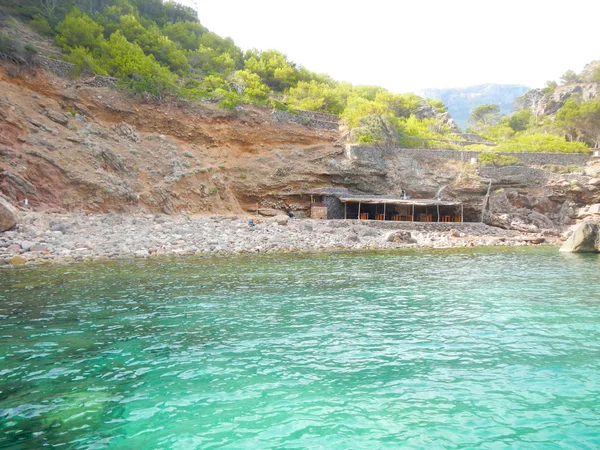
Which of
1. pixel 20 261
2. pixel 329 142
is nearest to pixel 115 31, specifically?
pixel 329 142

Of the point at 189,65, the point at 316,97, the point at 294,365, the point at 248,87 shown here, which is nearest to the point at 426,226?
the point at 316,97

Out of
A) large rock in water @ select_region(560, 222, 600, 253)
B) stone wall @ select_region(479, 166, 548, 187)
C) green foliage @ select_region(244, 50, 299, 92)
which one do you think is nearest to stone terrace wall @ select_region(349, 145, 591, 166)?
stone wall @ select_region(479, 166, 548, 187)

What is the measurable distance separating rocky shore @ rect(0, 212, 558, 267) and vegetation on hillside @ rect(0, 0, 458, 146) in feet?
40.7

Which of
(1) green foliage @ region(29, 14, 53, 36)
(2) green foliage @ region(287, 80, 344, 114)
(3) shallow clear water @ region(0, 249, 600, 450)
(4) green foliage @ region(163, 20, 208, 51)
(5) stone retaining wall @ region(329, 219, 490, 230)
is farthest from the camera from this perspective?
(4) green foliage @ region(163, 20, 208, 51)

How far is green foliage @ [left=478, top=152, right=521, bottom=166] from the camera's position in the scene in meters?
→ 37.8

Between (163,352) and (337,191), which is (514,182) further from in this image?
(163,352)

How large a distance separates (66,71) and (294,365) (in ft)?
104

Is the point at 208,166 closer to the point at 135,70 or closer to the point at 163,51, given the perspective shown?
the point at 135,70

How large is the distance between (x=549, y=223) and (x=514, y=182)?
4604mm

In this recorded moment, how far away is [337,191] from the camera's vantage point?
34969 mm

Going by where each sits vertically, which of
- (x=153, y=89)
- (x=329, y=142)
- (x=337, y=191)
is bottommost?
(x=337, y=191)

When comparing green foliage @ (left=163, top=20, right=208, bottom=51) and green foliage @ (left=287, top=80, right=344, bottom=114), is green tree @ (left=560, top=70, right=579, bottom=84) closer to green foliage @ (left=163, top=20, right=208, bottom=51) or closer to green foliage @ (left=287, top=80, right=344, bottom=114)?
green foliage @ (left=287, top=80, right=344, bottom=114)

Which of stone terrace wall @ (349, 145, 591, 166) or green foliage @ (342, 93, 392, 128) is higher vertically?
green foliage @ (342, 93, 392, 128)

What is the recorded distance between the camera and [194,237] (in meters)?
21.7
